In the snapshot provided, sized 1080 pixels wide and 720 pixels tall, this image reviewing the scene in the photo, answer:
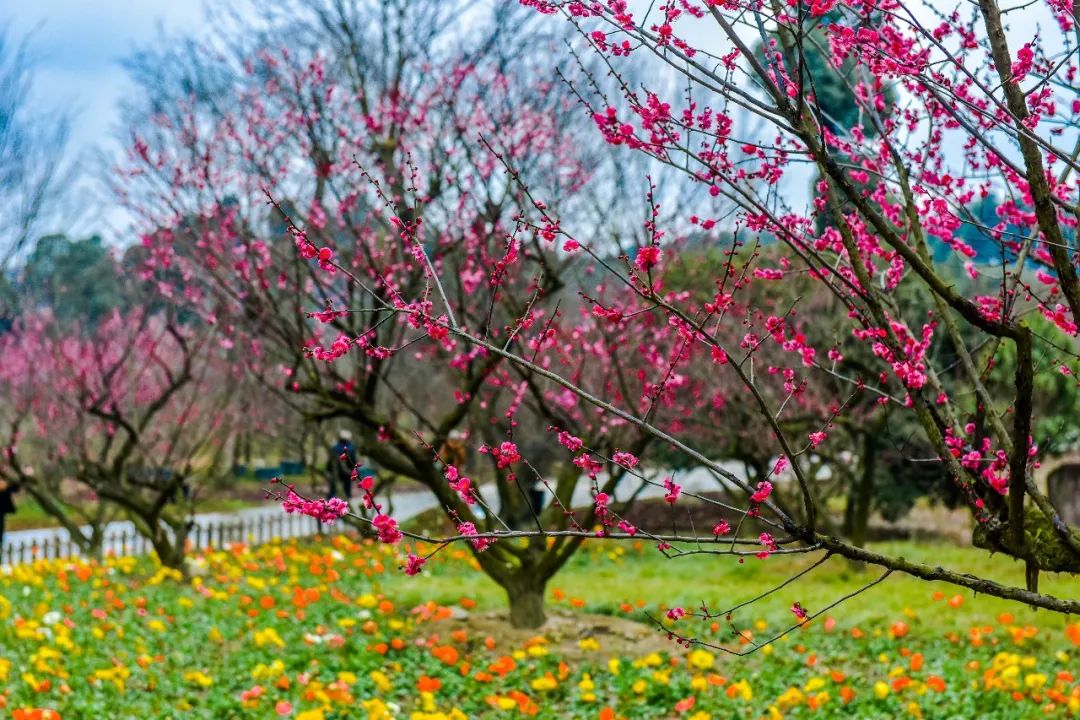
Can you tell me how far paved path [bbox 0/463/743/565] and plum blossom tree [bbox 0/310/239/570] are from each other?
57 centimetres

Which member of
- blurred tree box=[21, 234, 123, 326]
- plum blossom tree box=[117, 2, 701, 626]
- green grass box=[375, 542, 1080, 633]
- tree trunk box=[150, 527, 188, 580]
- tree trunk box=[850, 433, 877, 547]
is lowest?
green grass box=[375, 542, 1080, 633]

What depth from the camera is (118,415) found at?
10562mm

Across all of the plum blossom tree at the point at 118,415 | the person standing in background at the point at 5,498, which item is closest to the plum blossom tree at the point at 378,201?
the plum blossom tree at the point at 118,415

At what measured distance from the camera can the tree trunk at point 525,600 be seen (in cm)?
789

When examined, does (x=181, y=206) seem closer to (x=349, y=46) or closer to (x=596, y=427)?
(x=349, y=46)

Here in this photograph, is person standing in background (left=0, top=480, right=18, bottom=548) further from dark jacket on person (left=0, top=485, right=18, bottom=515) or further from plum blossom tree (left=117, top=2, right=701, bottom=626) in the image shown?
plum blossom tree (left=117, top=2, right=701, bottom=626)

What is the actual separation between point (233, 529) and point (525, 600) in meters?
8.54

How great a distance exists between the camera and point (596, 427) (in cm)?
1009

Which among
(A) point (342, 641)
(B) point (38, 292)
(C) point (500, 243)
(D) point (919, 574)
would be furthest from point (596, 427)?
(B) point (38, 292)

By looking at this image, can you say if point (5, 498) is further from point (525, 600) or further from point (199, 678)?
point (199, 678)

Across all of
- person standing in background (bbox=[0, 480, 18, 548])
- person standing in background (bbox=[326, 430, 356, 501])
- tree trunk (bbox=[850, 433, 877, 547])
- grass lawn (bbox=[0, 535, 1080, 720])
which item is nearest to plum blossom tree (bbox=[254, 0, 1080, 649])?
grass lawn (bbox=[0, 535, 1080, 720])

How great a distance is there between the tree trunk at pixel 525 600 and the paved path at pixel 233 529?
0.95 metres

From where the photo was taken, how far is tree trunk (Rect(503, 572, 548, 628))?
311 inches

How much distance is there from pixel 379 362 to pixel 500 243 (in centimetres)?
193
